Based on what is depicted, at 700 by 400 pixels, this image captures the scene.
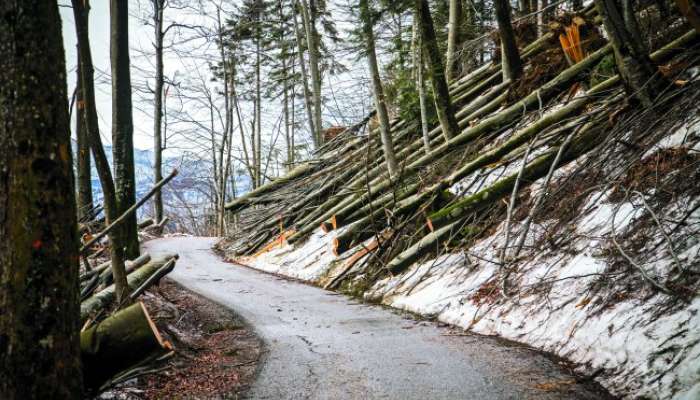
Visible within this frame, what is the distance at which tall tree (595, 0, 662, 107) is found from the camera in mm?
4996

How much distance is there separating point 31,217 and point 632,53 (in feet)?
19.8

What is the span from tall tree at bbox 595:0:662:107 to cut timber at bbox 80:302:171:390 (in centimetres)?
573

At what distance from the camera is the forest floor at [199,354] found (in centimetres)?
310

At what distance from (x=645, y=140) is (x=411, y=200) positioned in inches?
131

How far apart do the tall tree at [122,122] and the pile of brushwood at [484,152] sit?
345 centimetres

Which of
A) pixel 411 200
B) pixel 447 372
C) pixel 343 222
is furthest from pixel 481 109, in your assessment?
pixel 447 372

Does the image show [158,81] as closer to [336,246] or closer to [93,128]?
[336,246]

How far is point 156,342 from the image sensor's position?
10.2ft

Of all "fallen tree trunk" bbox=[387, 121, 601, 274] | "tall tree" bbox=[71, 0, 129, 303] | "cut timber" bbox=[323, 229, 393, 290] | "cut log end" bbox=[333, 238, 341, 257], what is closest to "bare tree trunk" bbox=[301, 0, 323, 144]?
"cut log end" bbox=[333, 238, 341, 257]

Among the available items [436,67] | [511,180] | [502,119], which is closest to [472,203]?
[511,180]

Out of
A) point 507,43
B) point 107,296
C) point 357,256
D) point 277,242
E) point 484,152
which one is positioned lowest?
point 277,242

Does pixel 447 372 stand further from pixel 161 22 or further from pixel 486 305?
pixel 161 22

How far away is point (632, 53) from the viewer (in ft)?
16.6

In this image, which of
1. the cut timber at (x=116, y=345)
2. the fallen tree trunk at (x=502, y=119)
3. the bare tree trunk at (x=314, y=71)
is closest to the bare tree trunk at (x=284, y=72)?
the bare tree trunk at (x=314, y=71)
